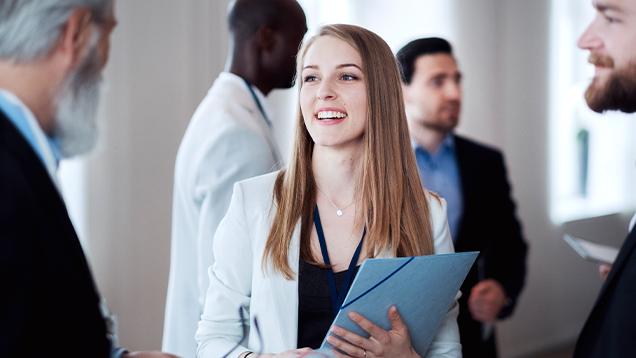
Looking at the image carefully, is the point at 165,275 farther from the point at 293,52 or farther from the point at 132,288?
the point at 293,52

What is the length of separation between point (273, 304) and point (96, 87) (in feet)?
2.23

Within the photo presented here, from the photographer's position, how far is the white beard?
0.93 meters

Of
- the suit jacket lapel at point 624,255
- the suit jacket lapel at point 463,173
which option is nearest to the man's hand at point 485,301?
the suit jacket lapel at point 463,173

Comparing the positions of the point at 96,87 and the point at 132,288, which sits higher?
the point at 96,87

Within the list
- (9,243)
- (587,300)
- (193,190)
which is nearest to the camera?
(9,243)

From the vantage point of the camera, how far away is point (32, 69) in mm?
869

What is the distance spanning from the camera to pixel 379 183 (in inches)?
56.3

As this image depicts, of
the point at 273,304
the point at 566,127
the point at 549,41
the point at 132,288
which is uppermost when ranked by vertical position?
the point at 549,41

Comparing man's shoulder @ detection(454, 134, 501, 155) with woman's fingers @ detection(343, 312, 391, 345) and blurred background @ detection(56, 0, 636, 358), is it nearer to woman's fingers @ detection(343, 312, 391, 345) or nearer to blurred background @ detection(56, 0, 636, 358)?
blurred background @ detection(56, 0, 636, 358)

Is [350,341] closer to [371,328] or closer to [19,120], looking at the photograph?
[371,328]

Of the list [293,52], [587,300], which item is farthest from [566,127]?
[293,52]

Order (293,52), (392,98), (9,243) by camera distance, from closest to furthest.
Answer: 1. (9,243)
2. (392,98)
3. (293,52)

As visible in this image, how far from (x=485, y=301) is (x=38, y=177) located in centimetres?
187

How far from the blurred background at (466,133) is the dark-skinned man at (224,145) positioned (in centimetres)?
73
